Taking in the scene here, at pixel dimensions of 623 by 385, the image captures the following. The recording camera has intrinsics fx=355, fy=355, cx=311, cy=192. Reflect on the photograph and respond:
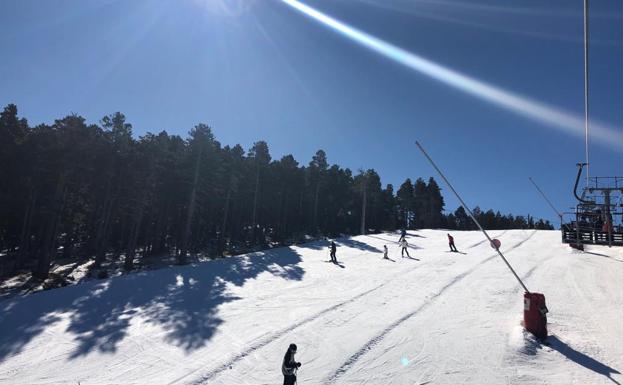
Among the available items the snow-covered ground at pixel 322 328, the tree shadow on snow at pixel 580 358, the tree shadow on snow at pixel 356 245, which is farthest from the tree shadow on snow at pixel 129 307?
the tree shadow on snow at pixel 356 245

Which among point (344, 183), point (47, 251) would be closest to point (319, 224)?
point (344, 183)

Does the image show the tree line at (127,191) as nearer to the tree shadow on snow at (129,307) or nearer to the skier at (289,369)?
the tree shadow on snow at (129,307)

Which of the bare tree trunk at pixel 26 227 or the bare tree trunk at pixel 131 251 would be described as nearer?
the bare tree trunk at pixel 131 251

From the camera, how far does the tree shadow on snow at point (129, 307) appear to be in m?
12.2

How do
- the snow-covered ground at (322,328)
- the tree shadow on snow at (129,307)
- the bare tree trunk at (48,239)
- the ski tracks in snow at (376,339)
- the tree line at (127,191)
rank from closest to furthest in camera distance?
the ski tracks in snow at (376,339) → the snow-covered ground at (322,328) → the tree shadow on snow at (129,307) → the bare tree trunk at (48,239) → the tree line at (127,191)

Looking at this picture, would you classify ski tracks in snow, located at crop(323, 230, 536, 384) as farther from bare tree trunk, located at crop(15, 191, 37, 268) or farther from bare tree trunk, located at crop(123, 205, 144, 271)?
bare tree trunk, located at crop(15, 191, 37, 268)

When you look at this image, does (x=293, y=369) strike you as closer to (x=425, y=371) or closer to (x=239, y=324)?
(x=425, y=371)

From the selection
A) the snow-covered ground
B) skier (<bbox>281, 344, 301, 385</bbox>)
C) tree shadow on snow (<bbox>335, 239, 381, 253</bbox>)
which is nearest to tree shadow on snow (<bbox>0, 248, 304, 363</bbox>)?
the snow-covered ground

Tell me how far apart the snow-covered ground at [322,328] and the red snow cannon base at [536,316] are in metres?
0.39

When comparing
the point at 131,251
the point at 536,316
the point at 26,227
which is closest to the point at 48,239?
the point at 131,251

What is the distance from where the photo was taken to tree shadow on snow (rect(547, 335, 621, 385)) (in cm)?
923

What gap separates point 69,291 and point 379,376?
16617 mm

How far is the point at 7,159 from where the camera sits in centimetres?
3111

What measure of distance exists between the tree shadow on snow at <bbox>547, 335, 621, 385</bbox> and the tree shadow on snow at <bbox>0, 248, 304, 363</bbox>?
1098cm
